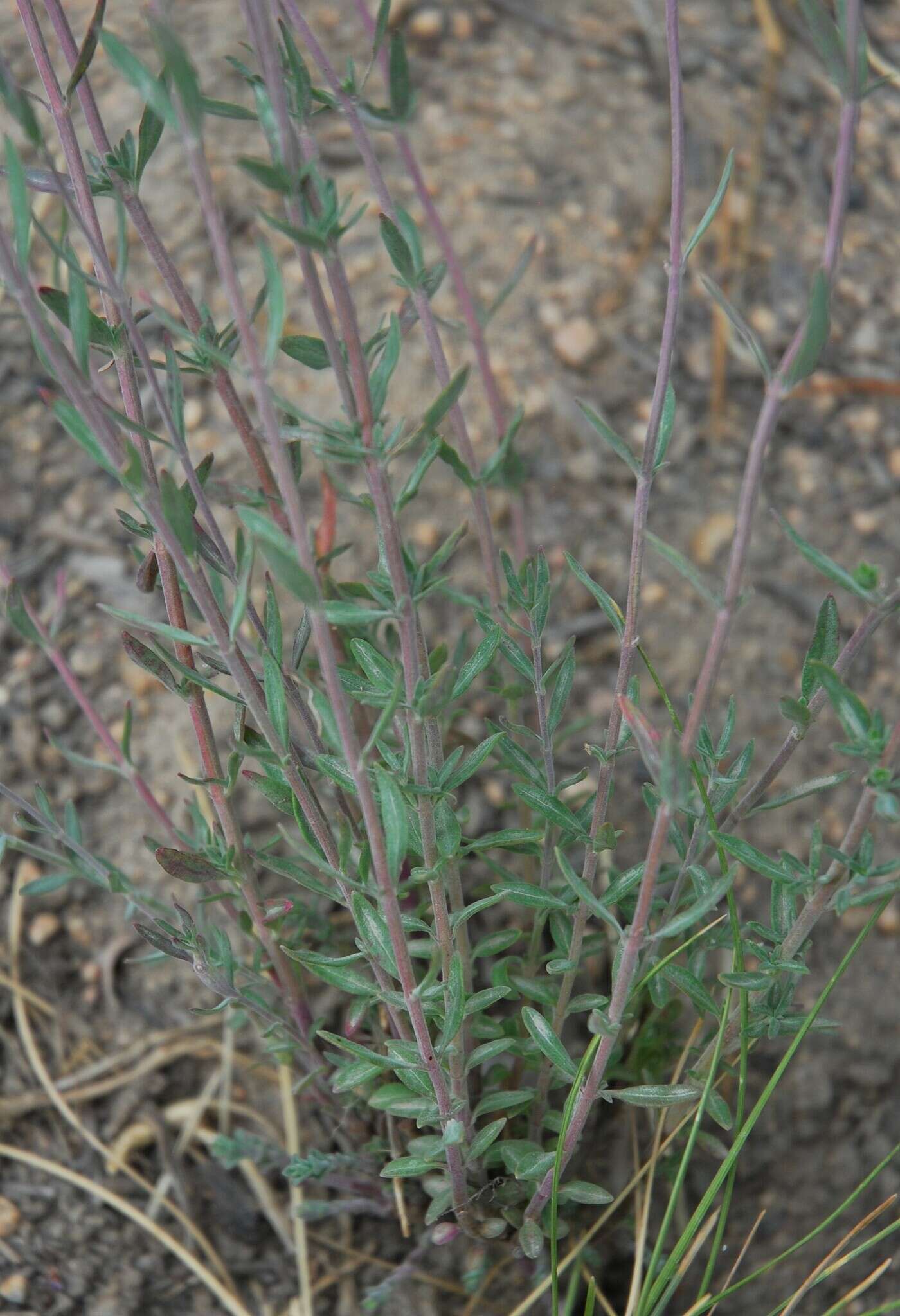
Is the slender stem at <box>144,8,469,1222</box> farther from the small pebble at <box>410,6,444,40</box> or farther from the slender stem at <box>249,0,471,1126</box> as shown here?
the small pebble at <box>410,6,444,40</box>

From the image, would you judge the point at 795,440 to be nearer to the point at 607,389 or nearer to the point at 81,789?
the point at 607,389

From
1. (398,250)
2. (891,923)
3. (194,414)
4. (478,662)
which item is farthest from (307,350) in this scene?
(891,923)

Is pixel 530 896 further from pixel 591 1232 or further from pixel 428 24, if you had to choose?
pixel 428 24

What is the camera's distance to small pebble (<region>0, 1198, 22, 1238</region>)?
1.37 metres

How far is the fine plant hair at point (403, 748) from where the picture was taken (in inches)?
29.9

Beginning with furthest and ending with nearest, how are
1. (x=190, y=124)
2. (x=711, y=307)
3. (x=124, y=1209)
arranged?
1. (x=711, y=307)
2. (x=124, y=1209)
3. (x=190, y=124)

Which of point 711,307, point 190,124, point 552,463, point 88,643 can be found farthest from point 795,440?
point 190,124

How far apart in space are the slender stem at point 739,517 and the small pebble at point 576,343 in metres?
1.10

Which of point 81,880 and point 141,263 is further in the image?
point 141,263

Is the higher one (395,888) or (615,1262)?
(395,888)

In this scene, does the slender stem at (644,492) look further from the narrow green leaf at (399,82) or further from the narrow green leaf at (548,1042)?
the narrow green leaf at (399,82)

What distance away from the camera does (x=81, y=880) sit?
165 cm

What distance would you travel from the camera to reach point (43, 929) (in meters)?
1.61

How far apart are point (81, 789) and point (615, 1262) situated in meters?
0.96
